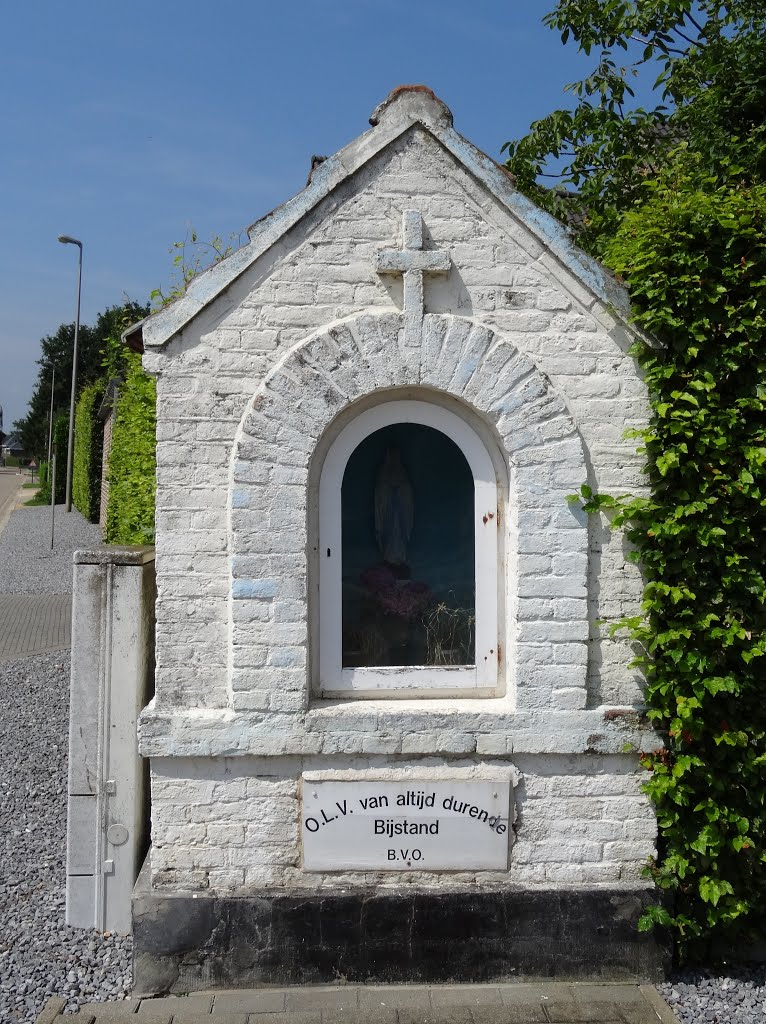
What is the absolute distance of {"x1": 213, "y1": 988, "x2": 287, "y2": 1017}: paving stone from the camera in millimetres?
3984

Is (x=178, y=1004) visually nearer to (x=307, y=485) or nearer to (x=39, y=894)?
(x=39, y=894)

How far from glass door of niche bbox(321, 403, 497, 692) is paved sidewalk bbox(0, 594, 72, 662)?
8.59m

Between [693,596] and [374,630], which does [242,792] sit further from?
[693,596]

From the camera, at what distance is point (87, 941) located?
4.56 m

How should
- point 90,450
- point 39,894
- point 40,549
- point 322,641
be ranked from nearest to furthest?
point 322,641 → point 39,894 → point 40,549 → point 90,450

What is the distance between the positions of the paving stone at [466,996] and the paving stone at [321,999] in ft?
1.29

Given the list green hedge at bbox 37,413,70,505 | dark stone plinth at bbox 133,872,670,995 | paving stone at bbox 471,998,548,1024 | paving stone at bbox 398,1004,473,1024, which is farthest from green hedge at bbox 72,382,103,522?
paving stone at bbox 471,998,548,1024

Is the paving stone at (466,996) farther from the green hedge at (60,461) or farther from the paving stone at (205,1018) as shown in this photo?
the green hedge at (60,461)

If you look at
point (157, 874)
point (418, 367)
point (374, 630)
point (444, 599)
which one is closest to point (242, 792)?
point (157, 874)

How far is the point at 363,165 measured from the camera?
4195mm

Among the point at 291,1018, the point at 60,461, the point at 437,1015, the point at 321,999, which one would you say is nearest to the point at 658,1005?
the point at 437,1015

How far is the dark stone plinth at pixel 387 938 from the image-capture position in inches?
163

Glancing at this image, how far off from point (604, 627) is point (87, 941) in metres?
3.19

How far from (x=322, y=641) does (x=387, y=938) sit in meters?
1.47
